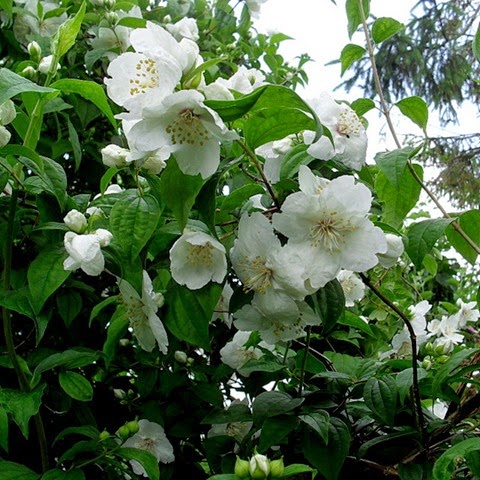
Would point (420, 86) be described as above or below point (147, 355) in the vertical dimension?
above

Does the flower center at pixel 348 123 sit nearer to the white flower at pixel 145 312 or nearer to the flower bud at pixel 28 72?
the white flower at pixel 145 312

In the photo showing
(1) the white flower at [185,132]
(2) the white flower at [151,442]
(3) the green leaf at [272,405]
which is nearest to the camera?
(1) the white flower at [185,132]

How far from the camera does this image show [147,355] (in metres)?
1.46

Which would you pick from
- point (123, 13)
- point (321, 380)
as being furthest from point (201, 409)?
point (123, 13)

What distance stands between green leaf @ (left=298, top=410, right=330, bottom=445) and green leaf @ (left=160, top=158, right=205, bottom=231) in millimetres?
422

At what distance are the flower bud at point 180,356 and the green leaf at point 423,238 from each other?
61 cm

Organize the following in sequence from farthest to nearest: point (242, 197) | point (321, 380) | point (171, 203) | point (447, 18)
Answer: point (447, 18) → point (321, 380) → point (242, 197) → point (171, 203)

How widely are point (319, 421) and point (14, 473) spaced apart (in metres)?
0.52

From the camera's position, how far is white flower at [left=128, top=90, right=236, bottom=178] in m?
0.82

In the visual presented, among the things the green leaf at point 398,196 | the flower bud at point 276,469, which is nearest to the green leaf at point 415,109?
the green leaf at point 398,196

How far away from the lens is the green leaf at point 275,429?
1.12m

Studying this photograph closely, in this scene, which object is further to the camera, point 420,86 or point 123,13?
point 420,86

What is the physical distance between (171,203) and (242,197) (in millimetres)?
165

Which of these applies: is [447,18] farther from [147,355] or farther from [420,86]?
[147,355]
